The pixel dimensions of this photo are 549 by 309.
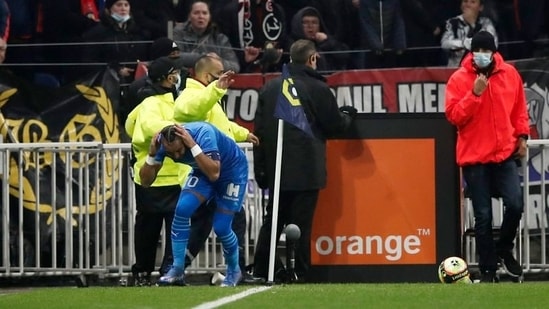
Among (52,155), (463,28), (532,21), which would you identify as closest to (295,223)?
(52,155)

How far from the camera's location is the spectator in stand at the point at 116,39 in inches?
723

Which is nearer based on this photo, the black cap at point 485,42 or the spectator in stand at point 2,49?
the black cap at point 485,42

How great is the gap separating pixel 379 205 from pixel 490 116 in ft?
4.10

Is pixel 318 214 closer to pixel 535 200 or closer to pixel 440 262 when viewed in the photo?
pixel 440 262

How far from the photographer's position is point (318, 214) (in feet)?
51.9

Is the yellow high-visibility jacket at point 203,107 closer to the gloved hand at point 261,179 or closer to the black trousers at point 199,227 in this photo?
the gloved hand at point 261,179

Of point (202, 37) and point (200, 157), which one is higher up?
point (202, 37)

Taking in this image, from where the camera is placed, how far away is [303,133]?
15.5m

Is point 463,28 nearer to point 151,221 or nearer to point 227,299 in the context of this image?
point 151,221

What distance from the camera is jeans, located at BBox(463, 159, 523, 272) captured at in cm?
1536

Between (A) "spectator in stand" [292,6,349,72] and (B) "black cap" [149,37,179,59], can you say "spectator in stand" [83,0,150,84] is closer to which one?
(A) "spectator in stand" [292,6,349,72]

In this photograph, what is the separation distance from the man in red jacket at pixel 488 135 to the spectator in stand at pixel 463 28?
3.27 m

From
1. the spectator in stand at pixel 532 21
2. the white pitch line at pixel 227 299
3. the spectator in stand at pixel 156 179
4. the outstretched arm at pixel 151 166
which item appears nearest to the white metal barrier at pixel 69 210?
the spectator in stand at pixel 156 179

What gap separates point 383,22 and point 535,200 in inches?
129
